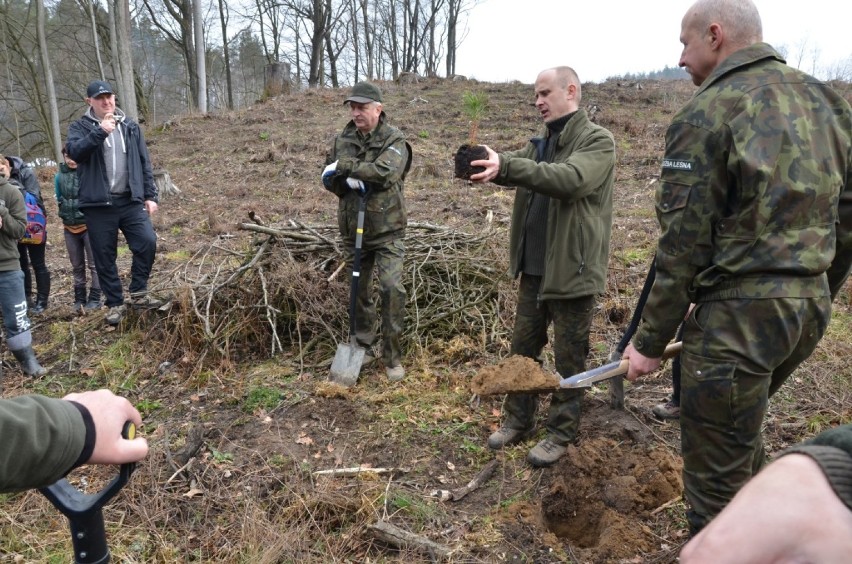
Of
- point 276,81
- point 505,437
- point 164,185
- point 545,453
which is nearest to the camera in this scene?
point 545,453

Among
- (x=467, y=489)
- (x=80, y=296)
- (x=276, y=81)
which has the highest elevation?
(x=276, y=81)

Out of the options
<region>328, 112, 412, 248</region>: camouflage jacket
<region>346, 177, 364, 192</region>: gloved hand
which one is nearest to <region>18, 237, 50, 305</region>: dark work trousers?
<region>328, 112, 412, 248</region>: camouflage jacket

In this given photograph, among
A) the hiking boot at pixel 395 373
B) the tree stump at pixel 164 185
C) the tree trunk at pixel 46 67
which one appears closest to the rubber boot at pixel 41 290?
the hiking boot at pixel 395 373

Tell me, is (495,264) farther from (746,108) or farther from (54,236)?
(54,236)

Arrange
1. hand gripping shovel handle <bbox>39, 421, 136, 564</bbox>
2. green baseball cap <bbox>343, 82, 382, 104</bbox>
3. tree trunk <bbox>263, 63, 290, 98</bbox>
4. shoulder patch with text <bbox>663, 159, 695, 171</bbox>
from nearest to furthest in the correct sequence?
hand gripping shovel handle <bbox>39, 421, 136, 564</bbox>, shoulder patch with text <bbox>663, 159, 695, 171</bbox>, green baseball cap <bbox>343, 82, 382, 104</bbox>, tree trunk <bbox>263, 63, 290, 98</bbox>

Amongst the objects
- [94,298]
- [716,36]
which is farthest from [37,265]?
[716,36]

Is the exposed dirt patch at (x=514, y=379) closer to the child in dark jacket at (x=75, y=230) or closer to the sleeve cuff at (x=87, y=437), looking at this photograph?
the sleeve cuff at (x=87, y=437)

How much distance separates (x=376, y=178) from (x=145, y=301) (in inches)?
107

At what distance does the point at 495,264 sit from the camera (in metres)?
5.60

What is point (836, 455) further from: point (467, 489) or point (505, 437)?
point (505, 437)

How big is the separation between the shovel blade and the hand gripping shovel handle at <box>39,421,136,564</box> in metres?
3.05

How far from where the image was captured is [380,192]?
15.1 ft

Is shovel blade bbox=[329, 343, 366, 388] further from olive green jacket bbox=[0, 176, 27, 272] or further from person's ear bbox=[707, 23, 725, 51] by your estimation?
person's ear bbox=[707, 23, 725, 51]

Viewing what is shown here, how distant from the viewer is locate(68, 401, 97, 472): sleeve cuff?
1207 millimetres
